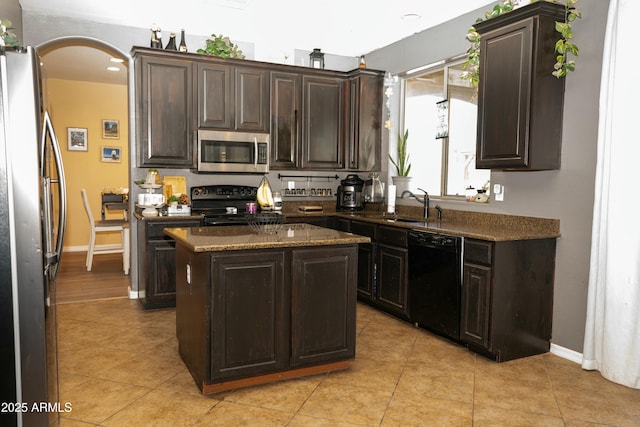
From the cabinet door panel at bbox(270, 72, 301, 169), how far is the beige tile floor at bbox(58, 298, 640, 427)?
2.37 meters

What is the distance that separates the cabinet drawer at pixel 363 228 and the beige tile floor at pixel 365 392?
49.5 inches

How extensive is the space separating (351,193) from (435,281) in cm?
204

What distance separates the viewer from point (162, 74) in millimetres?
4668

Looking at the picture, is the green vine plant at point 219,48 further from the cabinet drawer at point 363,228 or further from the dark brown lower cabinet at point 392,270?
the dark brown lower cabinet at point 392,270

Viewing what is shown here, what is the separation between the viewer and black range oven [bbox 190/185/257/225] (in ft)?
16.9

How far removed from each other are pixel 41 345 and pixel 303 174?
13.5 ft

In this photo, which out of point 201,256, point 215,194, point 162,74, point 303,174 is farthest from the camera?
point 303,174

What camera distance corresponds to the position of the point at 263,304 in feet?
9.32

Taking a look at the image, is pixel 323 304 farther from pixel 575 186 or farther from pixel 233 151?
pixel 233 151

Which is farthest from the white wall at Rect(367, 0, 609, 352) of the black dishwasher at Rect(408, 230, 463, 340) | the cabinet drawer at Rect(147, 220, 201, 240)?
the cabinet drawer at Rect(147, 220, 201, 240)

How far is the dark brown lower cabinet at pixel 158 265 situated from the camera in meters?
4.50

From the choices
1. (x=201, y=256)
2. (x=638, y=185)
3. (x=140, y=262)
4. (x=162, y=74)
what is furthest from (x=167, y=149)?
(x=638, y=185)

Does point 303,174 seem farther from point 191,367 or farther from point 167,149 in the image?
point 191,367

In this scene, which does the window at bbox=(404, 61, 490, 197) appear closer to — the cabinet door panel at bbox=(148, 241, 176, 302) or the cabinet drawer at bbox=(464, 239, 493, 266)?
the cabinet drawer at bbox=(464, 239, 493, 266)
